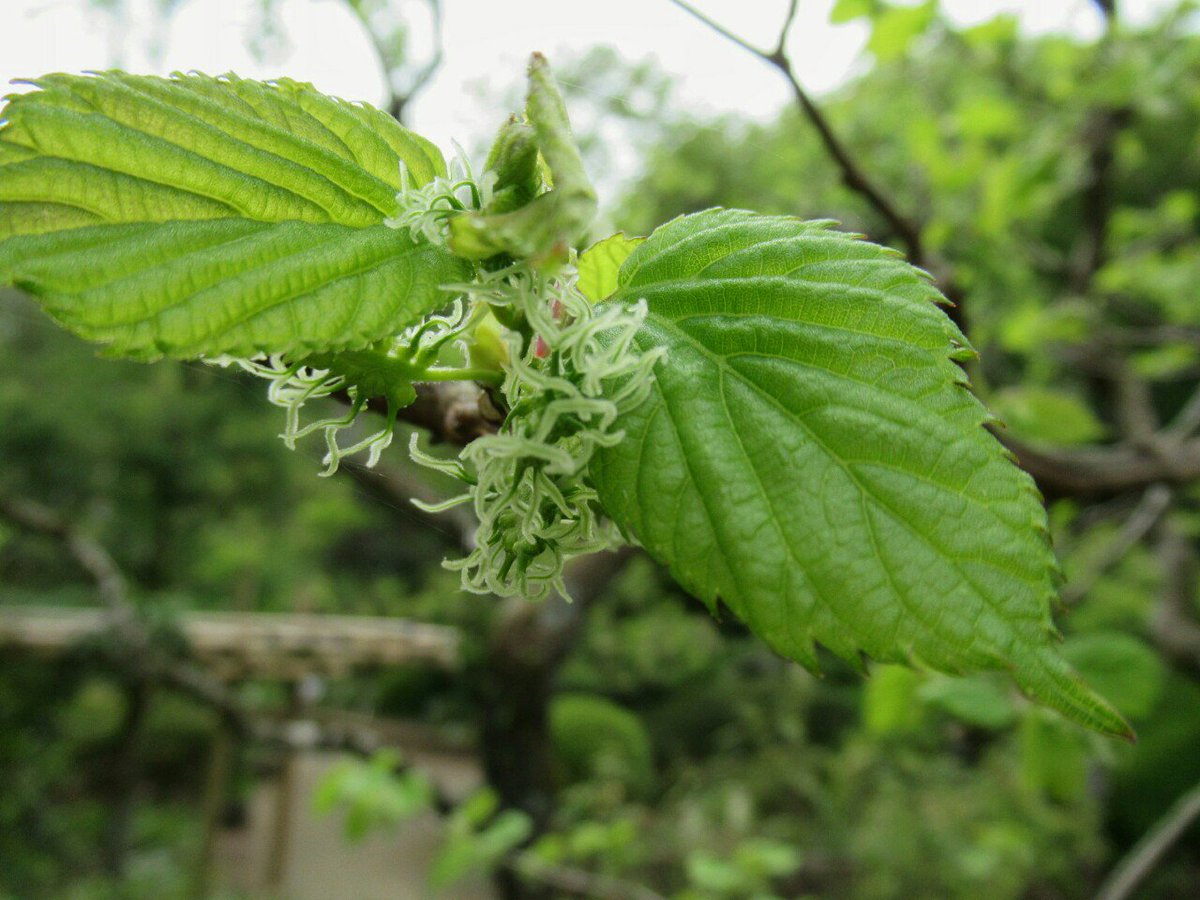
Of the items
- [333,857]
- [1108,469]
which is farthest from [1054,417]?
[333,857]

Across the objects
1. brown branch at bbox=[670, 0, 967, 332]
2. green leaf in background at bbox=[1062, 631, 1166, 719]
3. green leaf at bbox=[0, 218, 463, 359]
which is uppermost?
brown branch at bbox=[670, 0, 967, 332]

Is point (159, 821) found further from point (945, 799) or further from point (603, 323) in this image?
point (603, 323)

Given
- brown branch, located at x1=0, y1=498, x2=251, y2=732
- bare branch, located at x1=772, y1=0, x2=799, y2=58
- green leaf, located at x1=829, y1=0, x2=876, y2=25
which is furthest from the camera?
brown branch, located at x1=0, y1=498, x2=251, y2=732

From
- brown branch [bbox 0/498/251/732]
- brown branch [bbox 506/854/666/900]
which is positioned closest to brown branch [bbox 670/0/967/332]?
brown branch [bbox 506/854/666/900]

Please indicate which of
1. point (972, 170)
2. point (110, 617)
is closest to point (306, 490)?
point (110, 617)

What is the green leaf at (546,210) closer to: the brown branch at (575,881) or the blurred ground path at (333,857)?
the brown branch at (575,881)

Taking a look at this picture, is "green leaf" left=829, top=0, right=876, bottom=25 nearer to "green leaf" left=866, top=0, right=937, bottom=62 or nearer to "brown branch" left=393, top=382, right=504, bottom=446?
"green leaf" left=866, top=0, right=937, bottom=62
